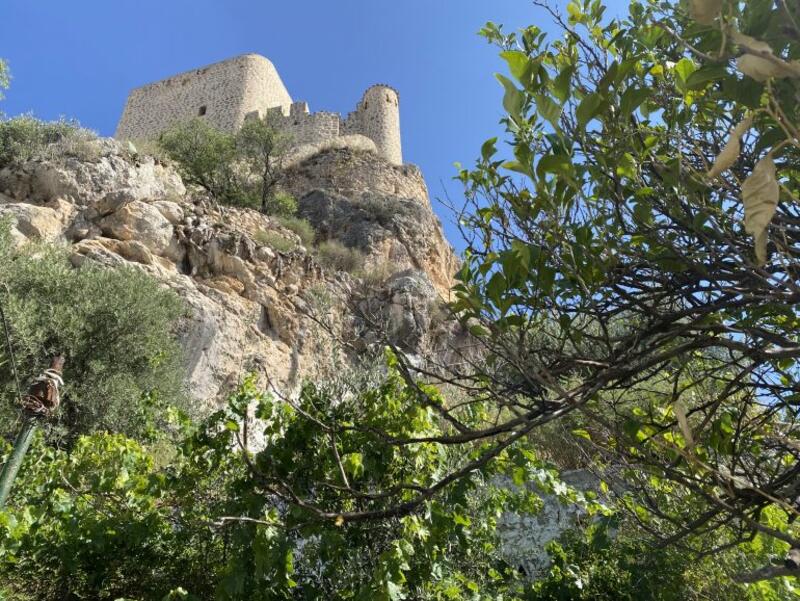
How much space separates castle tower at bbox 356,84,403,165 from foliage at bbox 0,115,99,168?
1340 cm

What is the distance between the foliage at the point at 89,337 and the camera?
20.8 ft

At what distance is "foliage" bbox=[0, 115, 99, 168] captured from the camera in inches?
407

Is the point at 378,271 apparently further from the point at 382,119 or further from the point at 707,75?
the point at 707,75

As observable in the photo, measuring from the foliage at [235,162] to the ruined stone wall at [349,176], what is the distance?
1652 millimetres

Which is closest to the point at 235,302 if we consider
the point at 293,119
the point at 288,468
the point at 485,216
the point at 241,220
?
the point at 241,220

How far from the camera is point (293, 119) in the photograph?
23.9 metres

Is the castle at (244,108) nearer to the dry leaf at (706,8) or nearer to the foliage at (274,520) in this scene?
the foliage at (274,520)

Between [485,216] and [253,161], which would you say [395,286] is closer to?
[253,161]

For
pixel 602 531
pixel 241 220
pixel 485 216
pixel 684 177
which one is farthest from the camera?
pixel 241 220

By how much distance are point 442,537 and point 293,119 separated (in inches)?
927

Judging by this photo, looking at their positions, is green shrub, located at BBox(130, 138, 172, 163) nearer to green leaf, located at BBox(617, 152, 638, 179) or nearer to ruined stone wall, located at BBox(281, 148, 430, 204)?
ruined stone wall, located at BBox(281, 148, 430, 204)

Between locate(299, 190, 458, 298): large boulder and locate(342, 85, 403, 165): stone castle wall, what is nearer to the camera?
locate(299, 190, 458, 298): large boulder

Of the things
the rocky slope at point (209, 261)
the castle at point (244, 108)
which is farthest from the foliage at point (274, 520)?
the castle at point (244, 108)

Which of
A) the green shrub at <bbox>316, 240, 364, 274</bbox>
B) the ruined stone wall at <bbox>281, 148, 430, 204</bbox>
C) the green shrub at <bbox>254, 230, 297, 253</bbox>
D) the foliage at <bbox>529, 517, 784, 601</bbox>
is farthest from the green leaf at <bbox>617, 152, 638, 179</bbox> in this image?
the ruined stone wall at <bbox>281, 148, 430, 204</bbox>
